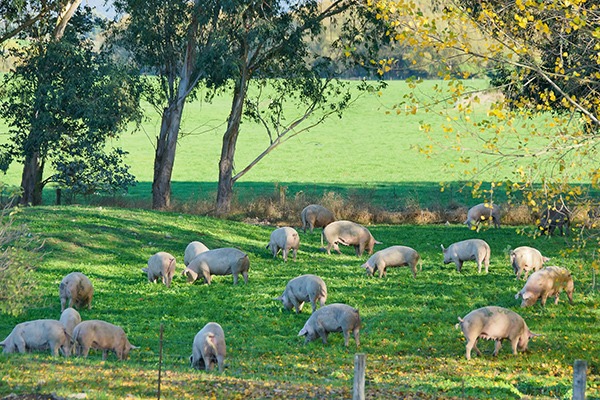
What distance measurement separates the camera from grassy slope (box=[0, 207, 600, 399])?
14.7m

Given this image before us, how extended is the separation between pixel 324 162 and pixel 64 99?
37.4 meters

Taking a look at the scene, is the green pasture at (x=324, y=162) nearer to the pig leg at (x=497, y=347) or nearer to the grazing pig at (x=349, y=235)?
the grazing pig at (x=349, y=235)

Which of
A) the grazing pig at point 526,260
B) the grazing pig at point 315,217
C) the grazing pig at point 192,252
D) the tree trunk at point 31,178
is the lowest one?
the grazing pig at point 192,252

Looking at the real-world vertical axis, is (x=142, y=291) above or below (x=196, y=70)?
below

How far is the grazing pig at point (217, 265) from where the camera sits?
26.0m

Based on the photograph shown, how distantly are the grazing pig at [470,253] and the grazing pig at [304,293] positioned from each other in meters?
7.33

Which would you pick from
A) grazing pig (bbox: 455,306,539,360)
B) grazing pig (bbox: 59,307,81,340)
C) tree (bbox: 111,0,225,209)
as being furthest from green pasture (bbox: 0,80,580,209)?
grazing pig (bbox: 59,307,81,340)

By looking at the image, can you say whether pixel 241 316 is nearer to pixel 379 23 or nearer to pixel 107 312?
pixel 107 312

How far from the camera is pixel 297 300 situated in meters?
22.4

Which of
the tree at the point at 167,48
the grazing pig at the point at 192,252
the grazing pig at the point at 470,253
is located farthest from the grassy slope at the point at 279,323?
the tree at the point at 167,48

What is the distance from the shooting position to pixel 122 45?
44.9m

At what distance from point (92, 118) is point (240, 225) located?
27.0ft

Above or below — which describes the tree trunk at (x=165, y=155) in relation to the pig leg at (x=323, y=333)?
above

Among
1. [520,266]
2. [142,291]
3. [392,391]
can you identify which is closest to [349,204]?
[520,266]
